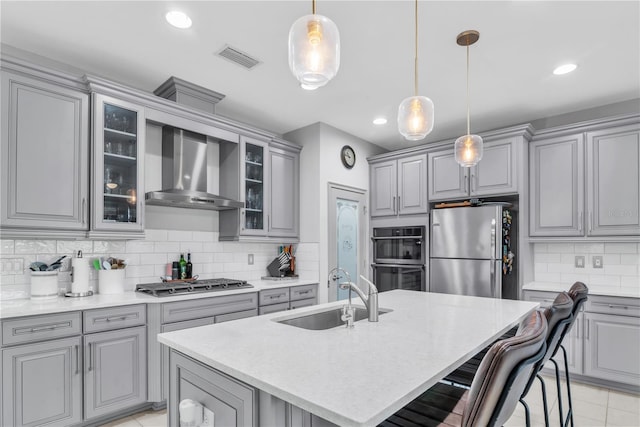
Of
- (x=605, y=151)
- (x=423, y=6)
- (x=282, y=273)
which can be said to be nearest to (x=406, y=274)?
(x=282, y=273)

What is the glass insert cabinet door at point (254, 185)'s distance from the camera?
148 inches

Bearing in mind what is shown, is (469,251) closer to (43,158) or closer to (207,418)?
(207,418)

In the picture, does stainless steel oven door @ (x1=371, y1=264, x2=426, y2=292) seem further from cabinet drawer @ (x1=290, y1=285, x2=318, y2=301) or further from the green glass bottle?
the green glass bottle

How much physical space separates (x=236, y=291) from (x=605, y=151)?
12.0ft

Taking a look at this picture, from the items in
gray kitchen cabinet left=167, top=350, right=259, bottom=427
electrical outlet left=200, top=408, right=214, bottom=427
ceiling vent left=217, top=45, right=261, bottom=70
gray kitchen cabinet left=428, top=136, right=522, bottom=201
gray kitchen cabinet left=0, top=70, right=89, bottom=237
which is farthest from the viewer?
gray kitchen cabinet left=428, top=136, right=522, bottom=201

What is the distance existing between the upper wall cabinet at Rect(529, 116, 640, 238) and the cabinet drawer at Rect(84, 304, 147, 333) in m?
3.68

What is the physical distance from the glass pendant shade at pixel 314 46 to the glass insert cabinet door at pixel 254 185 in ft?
7.95

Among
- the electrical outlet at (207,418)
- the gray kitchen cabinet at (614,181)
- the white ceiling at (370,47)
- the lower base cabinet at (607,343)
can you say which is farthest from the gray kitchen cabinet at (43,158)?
the gray kitchen cabinet at (614,181)

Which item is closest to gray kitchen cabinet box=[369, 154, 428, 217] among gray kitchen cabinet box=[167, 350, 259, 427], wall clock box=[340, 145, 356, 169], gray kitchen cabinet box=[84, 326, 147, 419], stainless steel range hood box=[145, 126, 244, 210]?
wall clock box=[340, 145, 356, 169]

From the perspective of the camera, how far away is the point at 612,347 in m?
3.13

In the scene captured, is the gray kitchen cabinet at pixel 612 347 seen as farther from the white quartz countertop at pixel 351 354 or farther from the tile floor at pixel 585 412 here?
the white quartz countertop at pixel 351 354

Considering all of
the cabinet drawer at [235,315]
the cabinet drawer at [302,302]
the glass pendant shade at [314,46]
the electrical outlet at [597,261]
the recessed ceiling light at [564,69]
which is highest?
the recessed ceiling light at [564,69]

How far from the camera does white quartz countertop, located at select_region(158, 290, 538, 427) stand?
0.98 meters

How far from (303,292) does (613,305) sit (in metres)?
2.84
